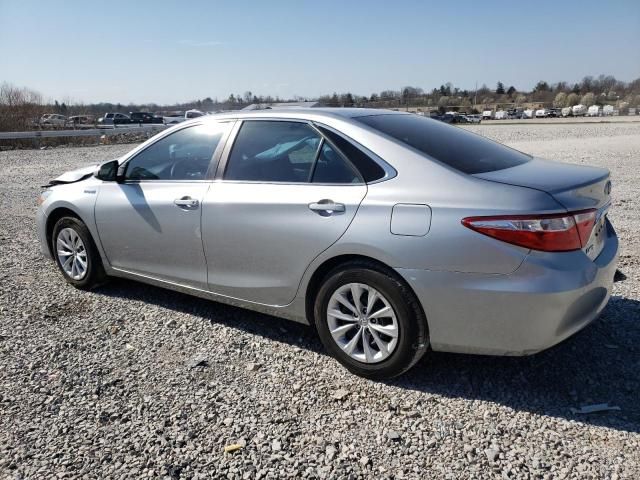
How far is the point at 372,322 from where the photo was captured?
337 centimetres

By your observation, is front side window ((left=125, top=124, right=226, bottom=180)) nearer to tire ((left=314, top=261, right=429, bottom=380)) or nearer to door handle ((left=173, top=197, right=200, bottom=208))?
door handle ((left=173, top=197, right=200, bottom=208))

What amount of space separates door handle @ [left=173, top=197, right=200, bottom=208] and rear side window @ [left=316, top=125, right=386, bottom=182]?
114cm

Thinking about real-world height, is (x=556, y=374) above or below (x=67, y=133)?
below

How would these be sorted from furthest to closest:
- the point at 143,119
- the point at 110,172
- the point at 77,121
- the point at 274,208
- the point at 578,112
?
the point at 578,112, the point at 143,119, the point at 77,121, the point at 110,172, the point at 274,208

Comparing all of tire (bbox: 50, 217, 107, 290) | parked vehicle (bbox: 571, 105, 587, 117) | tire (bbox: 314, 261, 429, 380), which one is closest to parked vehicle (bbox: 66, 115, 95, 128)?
tire (bbox: 50, 217, 107, 290)

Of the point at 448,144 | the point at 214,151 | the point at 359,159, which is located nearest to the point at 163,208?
the point at 214,151

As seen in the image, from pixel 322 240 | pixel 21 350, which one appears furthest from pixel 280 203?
pixel 21 350

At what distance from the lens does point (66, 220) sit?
515cm

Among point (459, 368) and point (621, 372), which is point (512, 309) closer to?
point (459, 368)

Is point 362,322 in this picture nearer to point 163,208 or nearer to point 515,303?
point 515,303

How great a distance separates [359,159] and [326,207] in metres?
0.37

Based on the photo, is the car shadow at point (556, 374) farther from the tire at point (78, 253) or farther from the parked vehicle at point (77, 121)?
the parked vehicle at point (77, 121)

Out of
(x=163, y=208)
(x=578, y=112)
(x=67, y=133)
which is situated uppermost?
(x=163, y=208)

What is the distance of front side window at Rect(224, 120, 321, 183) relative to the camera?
146 inches
